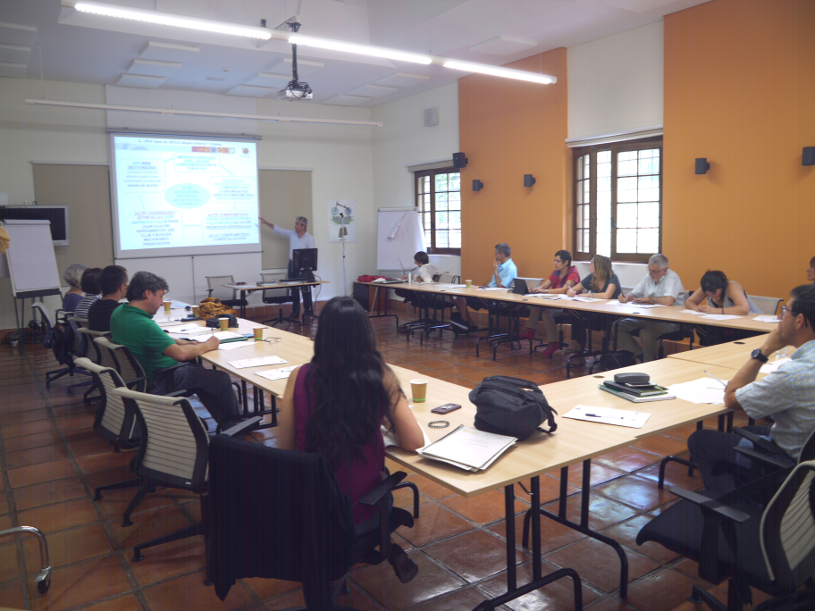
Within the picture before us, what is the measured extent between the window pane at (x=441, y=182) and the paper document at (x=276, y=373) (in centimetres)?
720

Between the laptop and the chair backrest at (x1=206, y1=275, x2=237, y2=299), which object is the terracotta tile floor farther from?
the chair backrest at (x1=206, y1=275, x2=237, y2=299)

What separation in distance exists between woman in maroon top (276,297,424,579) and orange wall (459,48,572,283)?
637 centimetres

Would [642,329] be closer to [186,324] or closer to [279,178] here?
[186,324]

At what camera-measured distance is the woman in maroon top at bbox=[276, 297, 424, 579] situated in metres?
1.91

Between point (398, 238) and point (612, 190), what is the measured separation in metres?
3.73

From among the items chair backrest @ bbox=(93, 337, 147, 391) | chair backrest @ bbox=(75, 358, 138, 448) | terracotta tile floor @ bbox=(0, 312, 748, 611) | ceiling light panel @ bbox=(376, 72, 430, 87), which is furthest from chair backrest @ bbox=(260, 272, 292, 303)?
chair backrest @ bbox=(75, 358, 138, 448)

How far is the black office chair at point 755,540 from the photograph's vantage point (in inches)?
65.4

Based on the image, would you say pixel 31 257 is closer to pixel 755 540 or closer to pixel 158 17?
pixel 158 17

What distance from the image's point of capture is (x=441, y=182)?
1013 centimetres

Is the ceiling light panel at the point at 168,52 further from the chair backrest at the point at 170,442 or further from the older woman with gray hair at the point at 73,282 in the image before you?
the chair backrest at the point at 170,442

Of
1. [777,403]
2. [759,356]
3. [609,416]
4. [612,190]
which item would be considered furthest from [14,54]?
[777,403]

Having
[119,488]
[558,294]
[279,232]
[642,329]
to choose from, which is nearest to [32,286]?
[279,232]

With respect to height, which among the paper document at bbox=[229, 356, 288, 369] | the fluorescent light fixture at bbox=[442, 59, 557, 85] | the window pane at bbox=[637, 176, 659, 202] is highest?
the fluorescent light fixture at bbox=[442, 59, 557, 85]

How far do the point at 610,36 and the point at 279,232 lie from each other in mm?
6157
